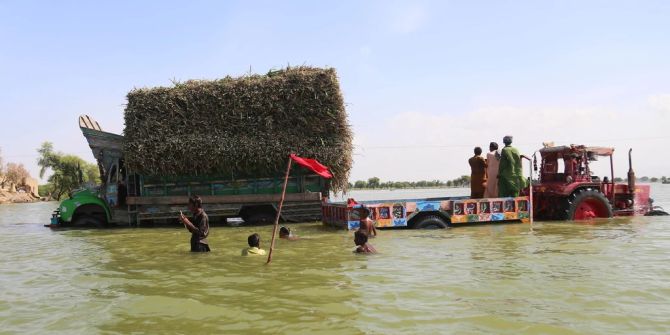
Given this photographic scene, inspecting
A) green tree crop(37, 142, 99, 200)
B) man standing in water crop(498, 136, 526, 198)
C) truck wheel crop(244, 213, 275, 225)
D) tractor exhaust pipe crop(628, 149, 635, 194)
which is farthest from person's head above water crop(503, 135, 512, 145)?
green tree crop(37, 142, 99, 200)

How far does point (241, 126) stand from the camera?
563 inches

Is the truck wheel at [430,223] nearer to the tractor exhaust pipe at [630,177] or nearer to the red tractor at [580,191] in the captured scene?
the red tractor at [580,191]

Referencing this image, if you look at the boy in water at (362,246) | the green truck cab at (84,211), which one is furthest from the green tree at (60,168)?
the boy in water at (362,246)

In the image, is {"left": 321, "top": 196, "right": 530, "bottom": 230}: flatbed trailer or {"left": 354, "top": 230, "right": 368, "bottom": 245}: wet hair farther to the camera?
{"left": 321, "top": 196, "right": 530, "bottom": 230}: flatbed trailer

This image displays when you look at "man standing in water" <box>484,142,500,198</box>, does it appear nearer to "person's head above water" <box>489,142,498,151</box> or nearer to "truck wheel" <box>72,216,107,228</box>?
"person's head above water" <box>489,142,498,151</box>

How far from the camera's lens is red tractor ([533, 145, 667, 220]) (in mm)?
12755

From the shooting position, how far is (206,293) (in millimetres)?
5723

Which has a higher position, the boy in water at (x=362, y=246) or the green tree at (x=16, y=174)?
the green tree at (x=16, y=174)

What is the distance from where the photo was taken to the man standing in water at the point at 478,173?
41.0 ft

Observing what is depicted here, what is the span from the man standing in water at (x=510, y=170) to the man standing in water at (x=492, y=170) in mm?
468

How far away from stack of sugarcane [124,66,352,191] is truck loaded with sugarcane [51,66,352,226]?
1.2 inches

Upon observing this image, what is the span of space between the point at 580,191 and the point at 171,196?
11.6 m

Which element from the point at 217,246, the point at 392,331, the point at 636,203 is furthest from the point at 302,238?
the point at 636,203

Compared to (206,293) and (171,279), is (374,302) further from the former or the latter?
(171,279)
